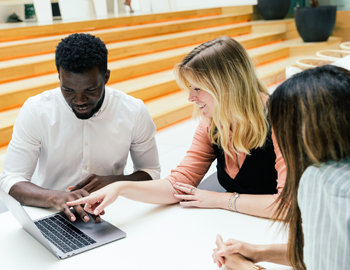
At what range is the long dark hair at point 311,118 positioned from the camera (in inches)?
27.9

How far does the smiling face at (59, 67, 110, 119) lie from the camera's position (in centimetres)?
145

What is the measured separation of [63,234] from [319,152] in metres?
0.82

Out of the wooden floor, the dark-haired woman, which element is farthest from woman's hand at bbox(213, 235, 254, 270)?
the wooden floor

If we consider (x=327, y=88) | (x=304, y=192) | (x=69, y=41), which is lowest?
(x=304, y=192)

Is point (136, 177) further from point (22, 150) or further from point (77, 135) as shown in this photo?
point (22, 150)

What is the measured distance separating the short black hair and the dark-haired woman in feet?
2.80

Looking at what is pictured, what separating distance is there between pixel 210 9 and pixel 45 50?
13.1 ft

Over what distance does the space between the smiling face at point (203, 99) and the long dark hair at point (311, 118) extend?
0.62 metres

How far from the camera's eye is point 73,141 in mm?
1672

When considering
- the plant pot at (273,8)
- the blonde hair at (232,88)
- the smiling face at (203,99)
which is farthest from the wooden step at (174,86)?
the plant pot at (273,8)

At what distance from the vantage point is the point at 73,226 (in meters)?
1.25

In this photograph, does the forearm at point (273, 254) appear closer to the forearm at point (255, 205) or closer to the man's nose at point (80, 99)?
the forearm at point (255, 205)

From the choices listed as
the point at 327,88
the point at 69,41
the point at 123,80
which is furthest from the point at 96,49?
the point at 123,80

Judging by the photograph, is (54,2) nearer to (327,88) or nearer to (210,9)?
(210,9)
